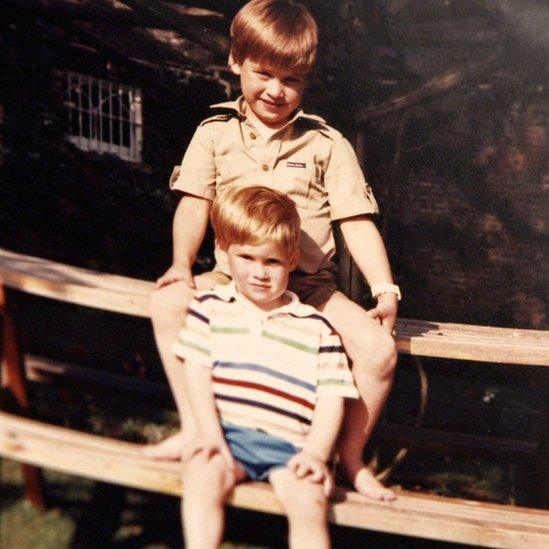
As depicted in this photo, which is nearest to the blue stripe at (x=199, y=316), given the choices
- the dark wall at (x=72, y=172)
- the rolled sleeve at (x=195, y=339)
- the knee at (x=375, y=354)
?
the rolled sleeve at (x=195, y=339)

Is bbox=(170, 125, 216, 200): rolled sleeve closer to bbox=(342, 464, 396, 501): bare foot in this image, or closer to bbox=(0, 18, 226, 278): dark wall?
bbox=(342, 464, 396, 501): bare foot

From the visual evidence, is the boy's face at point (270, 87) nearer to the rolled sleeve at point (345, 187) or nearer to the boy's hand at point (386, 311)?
the rolled sleeve at point (345, 187)

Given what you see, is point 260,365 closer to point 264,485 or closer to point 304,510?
point 264,485

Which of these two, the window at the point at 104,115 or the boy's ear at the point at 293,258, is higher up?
the window at the point at 104,115

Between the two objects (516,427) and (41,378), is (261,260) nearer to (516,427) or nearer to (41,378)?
(41,378)

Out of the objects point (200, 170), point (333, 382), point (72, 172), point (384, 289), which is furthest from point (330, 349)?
point (72, 172)

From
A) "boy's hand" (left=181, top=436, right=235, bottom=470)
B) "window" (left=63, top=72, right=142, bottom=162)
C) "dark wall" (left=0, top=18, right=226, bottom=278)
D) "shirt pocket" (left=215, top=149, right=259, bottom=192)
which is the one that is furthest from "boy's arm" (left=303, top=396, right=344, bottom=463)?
"window" (left=63, top=72, right=142, bottom=162)

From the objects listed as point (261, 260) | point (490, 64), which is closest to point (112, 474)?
point (261, 260)
